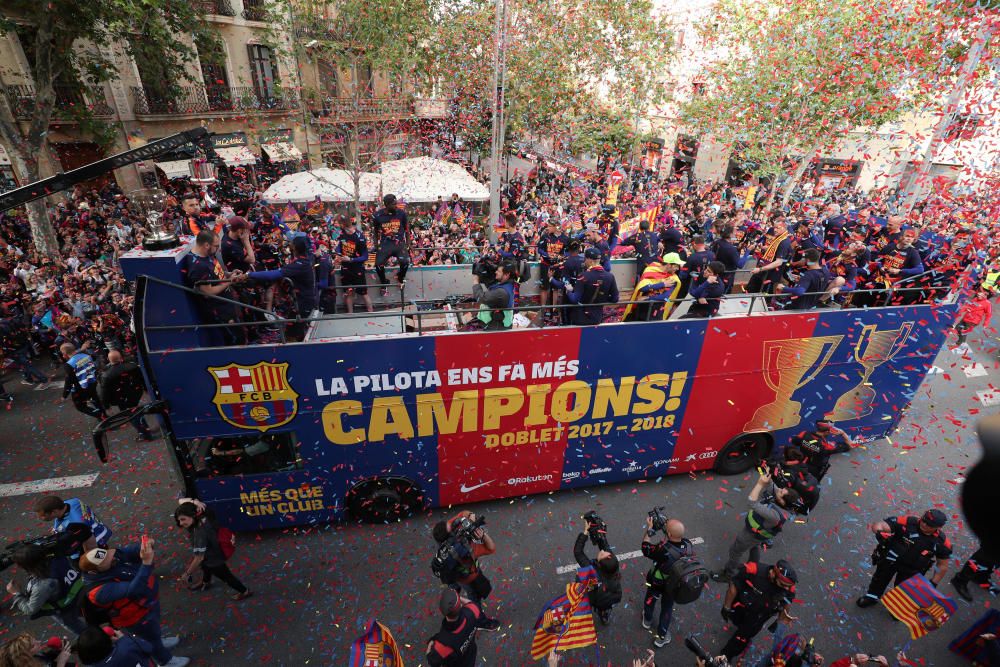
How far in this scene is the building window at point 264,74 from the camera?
23688 mm

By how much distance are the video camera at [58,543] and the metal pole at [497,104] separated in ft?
41.8

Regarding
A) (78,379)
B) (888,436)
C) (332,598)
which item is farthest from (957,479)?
(78,379)

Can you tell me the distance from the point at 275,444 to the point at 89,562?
2132 mm

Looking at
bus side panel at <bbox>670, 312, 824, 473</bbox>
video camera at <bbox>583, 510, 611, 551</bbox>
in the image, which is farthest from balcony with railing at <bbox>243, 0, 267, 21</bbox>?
video camera at <bbox>583, 510, 611, 551</bbox>

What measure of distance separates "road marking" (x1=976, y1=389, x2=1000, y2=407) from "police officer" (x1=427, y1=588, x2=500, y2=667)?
45.8 feet

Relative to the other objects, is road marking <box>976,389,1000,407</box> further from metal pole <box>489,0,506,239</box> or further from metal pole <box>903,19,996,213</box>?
metal pole <box>489,0,506,239</box>

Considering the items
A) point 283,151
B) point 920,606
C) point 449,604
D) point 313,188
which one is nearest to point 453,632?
point 449,604

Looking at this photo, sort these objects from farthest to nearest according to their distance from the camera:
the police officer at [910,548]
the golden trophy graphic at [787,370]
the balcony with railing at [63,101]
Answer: the balcony with railing at [63,101] < the golden trophy graphic at [787,370] < the police officer at [910,548]

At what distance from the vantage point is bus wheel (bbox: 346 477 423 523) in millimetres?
7082

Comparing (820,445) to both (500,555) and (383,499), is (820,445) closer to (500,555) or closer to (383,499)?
(500,555)

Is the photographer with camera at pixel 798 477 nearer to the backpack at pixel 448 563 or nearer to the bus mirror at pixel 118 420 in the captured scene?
the backpack at pixel 448 563

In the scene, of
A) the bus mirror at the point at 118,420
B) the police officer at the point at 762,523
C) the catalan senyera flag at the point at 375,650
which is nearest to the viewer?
the catalan senyera flag at the point at 375,650

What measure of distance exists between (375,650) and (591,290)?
525 cm

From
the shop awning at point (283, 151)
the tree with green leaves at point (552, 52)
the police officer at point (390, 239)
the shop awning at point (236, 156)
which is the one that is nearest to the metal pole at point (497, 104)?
the tree with green leaves at point (552, 52)
